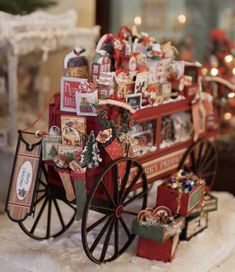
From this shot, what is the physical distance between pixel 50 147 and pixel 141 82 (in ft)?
1.60

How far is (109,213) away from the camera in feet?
7.38

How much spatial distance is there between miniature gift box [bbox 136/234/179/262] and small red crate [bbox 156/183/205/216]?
4.7 inches

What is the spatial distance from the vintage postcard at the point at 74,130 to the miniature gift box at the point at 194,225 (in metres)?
0.68

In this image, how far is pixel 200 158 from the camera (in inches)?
112

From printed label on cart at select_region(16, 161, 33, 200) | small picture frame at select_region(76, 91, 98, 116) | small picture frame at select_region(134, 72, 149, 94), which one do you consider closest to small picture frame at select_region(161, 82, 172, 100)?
small picture frame at select_region(134, 72, 149, 94)

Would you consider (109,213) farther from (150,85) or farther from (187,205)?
(150,85)

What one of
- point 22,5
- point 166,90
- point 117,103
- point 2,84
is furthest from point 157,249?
point 22,5

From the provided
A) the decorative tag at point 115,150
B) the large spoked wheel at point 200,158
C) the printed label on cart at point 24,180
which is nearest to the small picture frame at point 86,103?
the decorative tag at point 115,150

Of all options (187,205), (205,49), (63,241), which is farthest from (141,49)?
(205,49)

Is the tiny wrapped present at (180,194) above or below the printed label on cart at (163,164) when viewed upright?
below

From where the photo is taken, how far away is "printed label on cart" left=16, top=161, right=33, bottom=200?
2.31m

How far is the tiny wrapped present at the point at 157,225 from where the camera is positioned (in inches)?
88.0

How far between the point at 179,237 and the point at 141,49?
2.95 feet

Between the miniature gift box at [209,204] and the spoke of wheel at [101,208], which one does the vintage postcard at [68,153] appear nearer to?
the spoke of wheel at [101,208]
